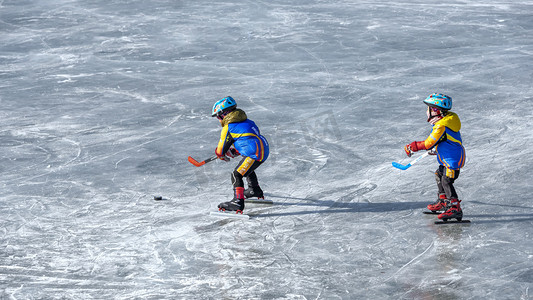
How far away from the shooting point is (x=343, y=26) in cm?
1598

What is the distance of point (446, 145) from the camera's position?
23.2ft

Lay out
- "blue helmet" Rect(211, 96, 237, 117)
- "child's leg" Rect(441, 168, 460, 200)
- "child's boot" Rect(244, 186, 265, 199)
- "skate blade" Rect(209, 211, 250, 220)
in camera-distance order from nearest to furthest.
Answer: "child's leg" Rect(441, 168, 460, 200), "blue helmet" Rect(211, 96, 237, 117), "skate blade" Rect(209, 211, 250, 220), "child's boot" Rect(244, 186, 265, 199)

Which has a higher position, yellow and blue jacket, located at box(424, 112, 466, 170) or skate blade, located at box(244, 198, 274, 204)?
yellow and blue jacket, located at box(424, 112, 466, 170)

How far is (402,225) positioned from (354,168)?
1775mm

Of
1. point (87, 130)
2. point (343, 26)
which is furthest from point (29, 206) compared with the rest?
point (343, 26)

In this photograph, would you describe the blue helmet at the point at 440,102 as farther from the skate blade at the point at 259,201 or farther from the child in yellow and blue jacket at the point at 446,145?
the skate blade at the point at 259,201

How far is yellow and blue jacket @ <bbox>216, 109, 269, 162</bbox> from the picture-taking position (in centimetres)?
743

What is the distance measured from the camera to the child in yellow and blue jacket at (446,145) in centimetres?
700

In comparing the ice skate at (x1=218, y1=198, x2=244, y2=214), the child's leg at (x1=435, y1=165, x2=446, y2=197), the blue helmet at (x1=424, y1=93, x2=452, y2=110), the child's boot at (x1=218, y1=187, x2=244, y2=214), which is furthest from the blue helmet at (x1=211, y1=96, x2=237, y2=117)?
the child's leg at (x1=435, y1=165, x2=446, y2=197)

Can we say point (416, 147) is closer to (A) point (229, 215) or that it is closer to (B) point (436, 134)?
(B) point (436, 134)

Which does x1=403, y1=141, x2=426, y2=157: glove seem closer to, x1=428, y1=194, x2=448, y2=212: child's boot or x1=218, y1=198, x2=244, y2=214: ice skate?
x1=428, y1=194, x2=448, y2=212: child's boot

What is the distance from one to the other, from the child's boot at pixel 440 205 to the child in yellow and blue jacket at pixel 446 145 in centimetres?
8

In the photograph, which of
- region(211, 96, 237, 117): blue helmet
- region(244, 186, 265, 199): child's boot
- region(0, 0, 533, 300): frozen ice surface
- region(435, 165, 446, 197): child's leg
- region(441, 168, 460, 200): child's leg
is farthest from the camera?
region(244, 186, 265, 199): child's boot

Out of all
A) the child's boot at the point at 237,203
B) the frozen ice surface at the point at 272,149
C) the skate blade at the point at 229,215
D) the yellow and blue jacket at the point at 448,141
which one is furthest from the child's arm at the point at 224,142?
the yellow and blue jacket at the point at 448,141
